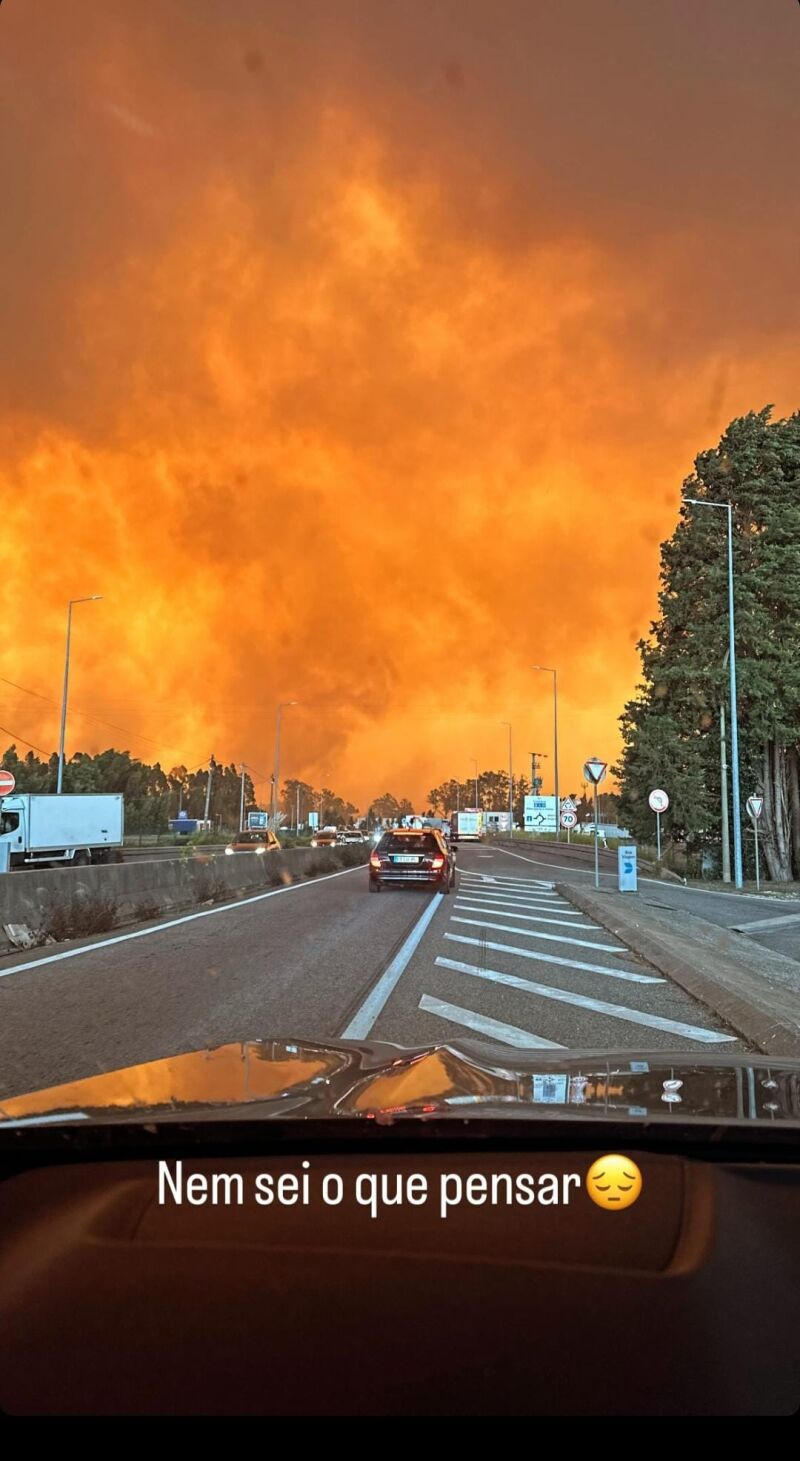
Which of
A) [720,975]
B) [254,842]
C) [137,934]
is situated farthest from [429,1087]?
[254,842]

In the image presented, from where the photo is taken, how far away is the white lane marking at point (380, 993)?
771 cm

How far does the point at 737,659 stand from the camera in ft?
125

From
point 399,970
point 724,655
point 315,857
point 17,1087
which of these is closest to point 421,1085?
point 17,1087

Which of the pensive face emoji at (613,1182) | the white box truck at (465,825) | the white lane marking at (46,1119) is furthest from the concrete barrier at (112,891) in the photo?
the white box truck at (465,825)

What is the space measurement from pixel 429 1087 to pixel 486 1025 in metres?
5.37

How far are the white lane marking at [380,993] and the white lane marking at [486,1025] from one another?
439 millimetres

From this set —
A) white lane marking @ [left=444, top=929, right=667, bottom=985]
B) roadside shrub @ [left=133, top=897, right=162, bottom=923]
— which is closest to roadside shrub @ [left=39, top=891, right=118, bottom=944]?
roadside shrub @ [left=133, top=897, right=162, bottom=923]

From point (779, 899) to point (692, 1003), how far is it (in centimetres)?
1861

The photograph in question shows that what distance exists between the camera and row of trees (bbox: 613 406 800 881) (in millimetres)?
37719

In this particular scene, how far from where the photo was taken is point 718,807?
39.7 metres

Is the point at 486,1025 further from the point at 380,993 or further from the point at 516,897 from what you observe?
the point at 516,897

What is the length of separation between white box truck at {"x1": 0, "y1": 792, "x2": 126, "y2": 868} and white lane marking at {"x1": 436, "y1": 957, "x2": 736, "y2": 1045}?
29.0m

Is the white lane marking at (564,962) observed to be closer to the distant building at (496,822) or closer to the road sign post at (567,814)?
the road sign post at (567,814)

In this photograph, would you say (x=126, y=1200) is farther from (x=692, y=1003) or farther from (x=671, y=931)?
(x=671, y=931)
